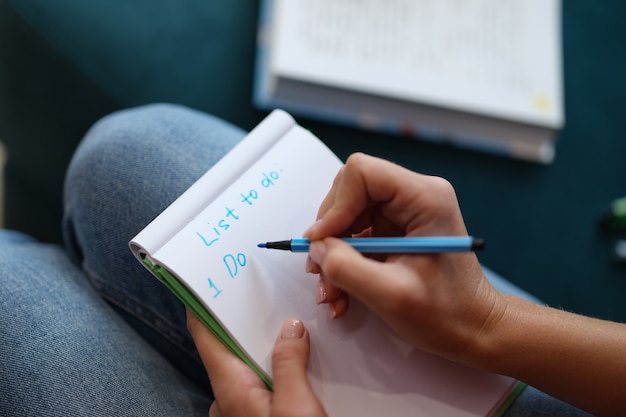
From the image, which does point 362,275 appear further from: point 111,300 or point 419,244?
point 111,300

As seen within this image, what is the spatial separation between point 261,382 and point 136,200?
0.80 ft

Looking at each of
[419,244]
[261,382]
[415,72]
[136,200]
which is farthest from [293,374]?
[415,72]

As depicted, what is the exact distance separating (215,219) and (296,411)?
7.3 inches

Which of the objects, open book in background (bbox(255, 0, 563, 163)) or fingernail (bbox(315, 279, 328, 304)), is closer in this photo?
fingernail (bbox(315, 279, 328, 304))

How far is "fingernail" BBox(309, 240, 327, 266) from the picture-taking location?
0.45 metres

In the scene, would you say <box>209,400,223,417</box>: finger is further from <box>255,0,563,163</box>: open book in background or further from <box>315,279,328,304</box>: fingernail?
<box>255,0,563,163</box>: open book in background

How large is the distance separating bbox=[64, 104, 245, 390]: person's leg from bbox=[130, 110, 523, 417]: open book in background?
8 cm

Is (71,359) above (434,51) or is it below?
below

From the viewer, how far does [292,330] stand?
0.49 metres

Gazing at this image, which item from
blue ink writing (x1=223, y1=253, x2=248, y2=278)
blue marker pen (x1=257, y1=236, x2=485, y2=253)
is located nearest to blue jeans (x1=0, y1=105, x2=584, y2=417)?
blue ink writing (x1=223, y1=253, x2=248, y2=278)

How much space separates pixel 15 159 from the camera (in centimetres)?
90

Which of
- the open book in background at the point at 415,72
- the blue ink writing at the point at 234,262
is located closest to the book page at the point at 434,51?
the open book in background at the point at 415,72

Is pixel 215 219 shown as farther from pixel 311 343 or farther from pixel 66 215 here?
pixel 66 215

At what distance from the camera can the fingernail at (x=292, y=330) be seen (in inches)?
19.2
